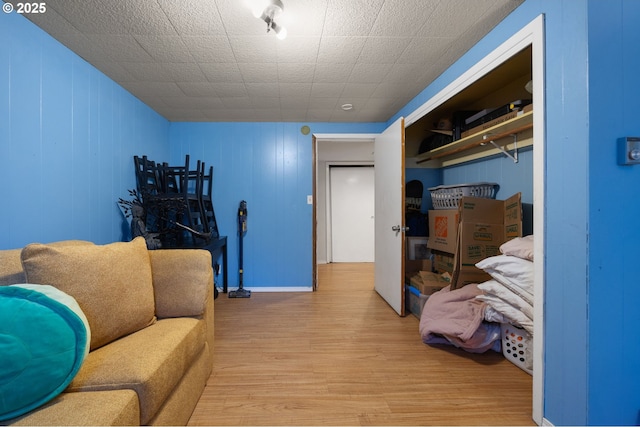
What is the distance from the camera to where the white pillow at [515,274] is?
1.74 meters

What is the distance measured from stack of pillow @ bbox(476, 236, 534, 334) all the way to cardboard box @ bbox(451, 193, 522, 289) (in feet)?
1.54

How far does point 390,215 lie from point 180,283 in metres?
2.22

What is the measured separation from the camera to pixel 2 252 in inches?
50.6

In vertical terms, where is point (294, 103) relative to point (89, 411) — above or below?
above

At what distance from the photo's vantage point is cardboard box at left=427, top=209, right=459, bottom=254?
2.74 metres

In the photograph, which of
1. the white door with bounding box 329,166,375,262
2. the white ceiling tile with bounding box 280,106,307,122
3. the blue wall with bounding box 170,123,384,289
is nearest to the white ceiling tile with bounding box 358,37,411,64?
the white ceiling tile with bounding box 280,106,307,122

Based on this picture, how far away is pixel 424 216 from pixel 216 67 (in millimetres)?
2766

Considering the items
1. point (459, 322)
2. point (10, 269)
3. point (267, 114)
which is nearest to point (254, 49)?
point (267, 114)

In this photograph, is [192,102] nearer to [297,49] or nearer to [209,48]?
[209,48]

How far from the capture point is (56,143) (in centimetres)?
182

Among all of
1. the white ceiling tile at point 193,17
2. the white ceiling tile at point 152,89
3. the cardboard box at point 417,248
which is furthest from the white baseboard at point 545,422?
the white ceiling tile at point 152,89

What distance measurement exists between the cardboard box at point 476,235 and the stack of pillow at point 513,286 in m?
0.47

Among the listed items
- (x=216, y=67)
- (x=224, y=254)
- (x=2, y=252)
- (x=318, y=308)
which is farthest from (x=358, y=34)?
(x=224, y=254)

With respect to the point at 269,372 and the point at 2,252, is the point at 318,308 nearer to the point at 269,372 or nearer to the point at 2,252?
the point at 269,372
